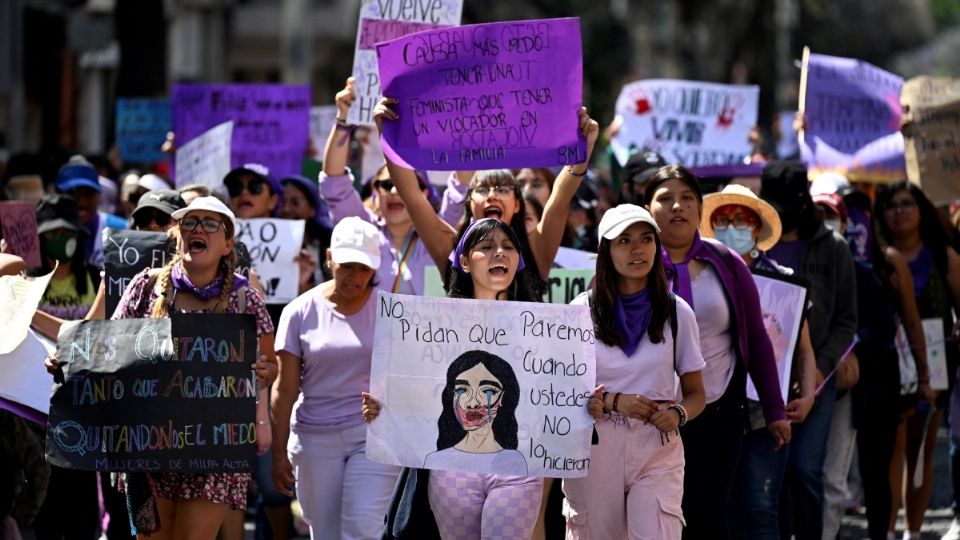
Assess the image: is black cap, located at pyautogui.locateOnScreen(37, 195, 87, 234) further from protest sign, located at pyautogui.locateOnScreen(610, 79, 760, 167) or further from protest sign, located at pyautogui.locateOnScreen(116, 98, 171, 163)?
protest sign, located at pyautogui.locateOnScreen(116, 98, 171, 163)

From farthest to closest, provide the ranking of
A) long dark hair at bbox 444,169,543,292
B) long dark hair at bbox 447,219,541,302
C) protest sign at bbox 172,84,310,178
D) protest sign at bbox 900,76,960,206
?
protest sign at bbox 172,84,310,178
protest sign at bbox 900,76,960,206
long dark hair at bbox 444,169,543,292
long dark hair at bbox 447,219,541,302

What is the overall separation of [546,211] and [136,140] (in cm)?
809

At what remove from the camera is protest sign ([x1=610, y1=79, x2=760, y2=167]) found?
44.6 ft

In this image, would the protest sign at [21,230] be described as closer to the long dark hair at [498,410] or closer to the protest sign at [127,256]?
the protest sign at [127,256]

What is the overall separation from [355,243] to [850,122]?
18.2ft

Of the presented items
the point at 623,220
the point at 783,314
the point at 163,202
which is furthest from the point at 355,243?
the point at 783,314

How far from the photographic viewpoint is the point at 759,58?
35.1m

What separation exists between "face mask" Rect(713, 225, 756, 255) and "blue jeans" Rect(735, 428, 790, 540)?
826mm

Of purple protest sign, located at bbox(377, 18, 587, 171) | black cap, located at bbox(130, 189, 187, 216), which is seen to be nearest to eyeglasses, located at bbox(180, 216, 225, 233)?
purple protest sign, located at bbox(377, 18, 587, 171)

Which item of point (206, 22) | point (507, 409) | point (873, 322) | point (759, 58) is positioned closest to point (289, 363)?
point (507, 409)

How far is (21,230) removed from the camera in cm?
863

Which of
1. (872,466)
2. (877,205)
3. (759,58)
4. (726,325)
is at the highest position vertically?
(759,58)

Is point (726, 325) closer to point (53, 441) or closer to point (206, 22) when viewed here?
point (53, 441)

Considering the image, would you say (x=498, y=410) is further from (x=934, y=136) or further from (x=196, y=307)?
(x=934, y=136)
